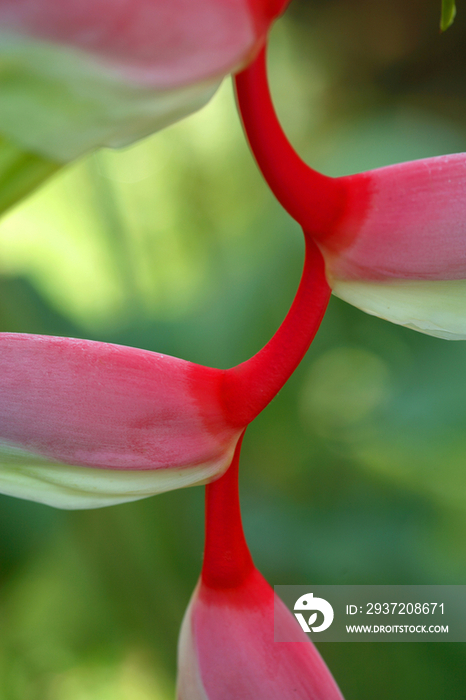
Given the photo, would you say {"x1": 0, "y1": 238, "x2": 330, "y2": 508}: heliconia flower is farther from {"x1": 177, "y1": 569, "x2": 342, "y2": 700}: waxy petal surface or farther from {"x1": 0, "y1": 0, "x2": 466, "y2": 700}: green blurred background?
{"x1": 0, "y1": 0, "x2": 466, "y2": 700}: green blurred background

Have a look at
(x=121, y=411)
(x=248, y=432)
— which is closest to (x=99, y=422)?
(x=121, y=411)

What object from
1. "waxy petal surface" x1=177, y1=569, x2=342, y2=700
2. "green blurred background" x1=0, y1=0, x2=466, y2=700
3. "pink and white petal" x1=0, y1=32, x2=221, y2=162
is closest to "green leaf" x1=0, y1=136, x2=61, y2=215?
"pink and white petal" x1=0, y1=32, x2=221, y2=162

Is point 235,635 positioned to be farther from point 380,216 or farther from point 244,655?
point 380,216

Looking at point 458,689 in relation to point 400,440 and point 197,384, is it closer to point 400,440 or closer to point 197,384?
point 400,440

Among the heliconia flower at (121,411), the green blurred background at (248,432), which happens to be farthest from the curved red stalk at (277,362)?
the green blurred background at (248,432)

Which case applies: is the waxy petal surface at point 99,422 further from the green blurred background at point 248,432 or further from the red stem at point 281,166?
the green blurred background at point 248,432

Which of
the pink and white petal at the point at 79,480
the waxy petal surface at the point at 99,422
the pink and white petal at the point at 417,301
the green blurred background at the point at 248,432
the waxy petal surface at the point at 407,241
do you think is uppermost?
the waxy petal surface at the point at 407,241

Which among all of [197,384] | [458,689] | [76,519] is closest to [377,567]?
[458,689]
